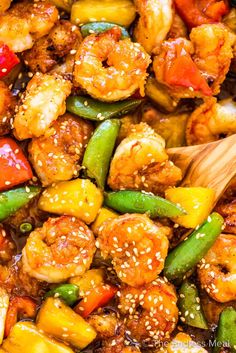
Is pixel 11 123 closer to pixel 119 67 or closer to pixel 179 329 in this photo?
pixel 119 67

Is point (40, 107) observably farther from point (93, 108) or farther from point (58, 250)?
point (58, 250)

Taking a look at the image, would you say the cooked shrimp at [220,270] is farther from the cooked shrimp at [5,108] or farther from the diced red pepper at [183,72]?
the cooked shrimp at [5,108]

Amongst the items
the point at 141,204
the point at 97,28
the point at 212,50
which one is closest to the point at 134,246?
the point at 141,204

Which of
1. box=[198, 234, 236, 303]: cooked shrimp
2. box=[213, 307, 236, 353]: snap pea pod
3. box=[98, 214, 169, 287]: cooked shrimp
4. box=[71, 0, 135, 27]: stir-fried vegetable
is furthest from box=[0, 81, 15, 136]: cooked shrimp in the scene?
box=[213, 307, 236, 353]: snap pea pod

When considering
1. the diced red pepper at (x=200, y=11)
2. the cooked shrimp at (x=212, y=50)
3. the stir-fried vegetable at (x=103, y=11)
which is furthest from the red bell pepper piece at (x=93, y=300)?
the diced red pepper at (x=200, y=11)

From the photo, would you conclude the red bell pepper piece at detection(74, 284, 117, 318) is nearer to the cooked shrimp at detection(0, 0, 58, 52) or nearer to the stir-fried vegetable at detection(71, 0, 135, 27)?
the cooked shrimp at detection(0, 0, 58, 52)

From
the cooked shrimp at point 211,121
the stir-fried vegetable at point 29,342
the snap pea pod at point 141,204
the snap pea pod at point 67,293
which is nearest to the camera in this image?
the stir-fried vegetable at point 29,342

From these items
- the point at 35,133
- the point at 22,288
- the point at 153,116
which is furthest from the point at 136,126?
the point at 22,288
